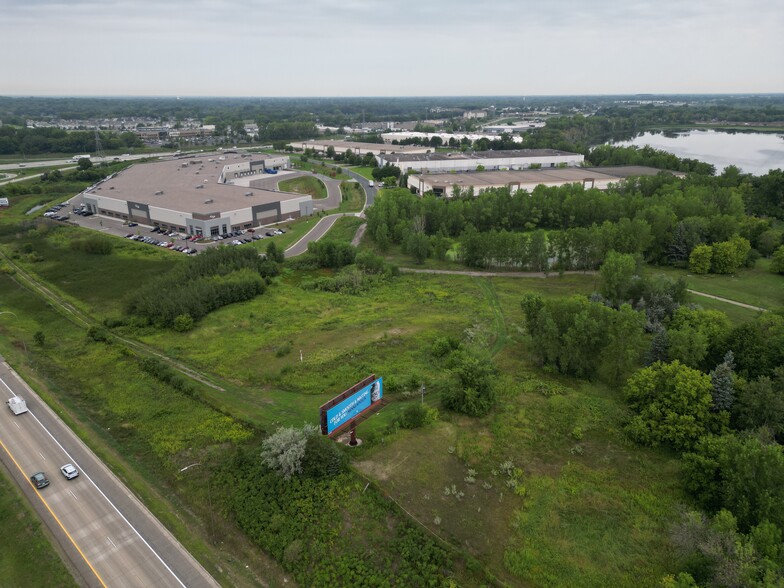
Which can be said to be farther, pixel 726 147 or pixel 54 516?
pixel 726 147

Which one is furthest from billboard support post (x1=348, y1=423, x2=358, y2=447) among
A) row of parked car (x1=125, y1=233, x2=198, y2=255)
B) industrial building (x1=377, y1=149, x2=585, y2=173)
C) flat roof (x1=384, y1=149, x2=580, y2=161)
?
flat roof (x1=384, y1=149, x2=580, y2=161)

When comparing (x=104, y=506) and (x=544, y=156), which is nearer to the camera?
(x=104, y=506)

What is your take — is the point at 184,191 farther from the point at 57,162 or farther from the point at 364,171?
the point at 57,162

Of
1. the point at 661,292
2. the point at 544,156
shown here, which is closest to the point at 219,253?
the point at 661,292

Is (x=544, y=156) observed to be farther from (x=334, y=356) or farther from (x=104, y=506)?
(x=104, y=506)

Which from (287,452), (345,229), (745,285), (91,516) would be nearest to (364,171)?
(345,229)

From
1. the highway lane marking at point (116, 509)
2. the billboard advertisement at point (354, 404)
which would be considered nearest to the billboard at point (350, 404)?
the billboard advertisement at point (354, 404)
